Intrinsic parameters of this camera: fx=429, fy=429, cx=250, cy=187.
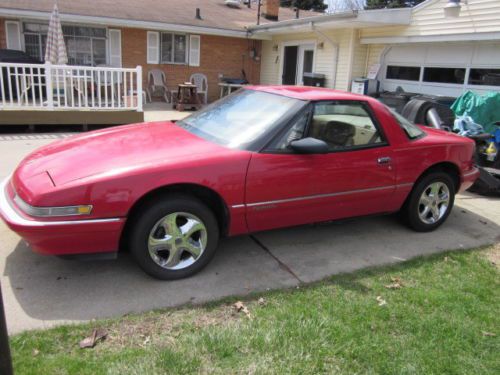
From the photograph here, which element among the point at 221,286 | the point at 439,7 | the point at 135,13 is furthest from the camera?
the point at 135,13

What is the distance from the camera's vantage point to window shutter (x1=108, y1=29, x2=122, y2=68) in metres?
15.4

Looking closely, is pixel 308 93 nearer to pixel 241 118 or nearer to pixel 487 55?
pixel 241 118

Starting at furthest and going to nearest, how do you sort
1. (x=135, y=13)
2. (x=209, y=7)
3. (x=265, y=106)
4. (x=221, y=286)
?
1. (x=209, y=7)
2. (x=135, y=13)
3. (x=265, y=106)
4. (x=221, y=286)

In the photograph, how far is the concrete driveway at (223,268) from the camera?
10.0 feet

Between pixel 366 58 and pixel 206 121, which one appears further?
pixel 366 58

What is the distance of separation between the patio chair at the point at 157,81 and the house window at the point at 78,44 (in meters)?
1.76

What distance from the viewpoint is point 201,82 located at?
666 inches

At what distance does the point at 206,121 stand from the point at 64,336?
233 centimetres

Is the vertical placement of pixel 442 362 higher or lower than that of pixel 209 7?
lower

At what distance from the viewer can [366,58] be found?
13039mm

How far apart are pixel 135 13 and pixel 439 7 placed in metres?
10.2

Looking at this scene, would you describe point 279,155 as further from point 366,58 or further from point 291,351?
point 366,58

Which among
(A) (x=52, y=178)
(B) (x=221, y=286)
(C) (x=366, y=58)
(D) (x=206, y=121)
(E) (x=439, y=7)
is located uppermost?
(E) (x=439, y=7)

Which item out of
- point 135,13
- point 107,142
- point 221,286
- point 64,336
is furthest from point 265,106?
point 135,13
